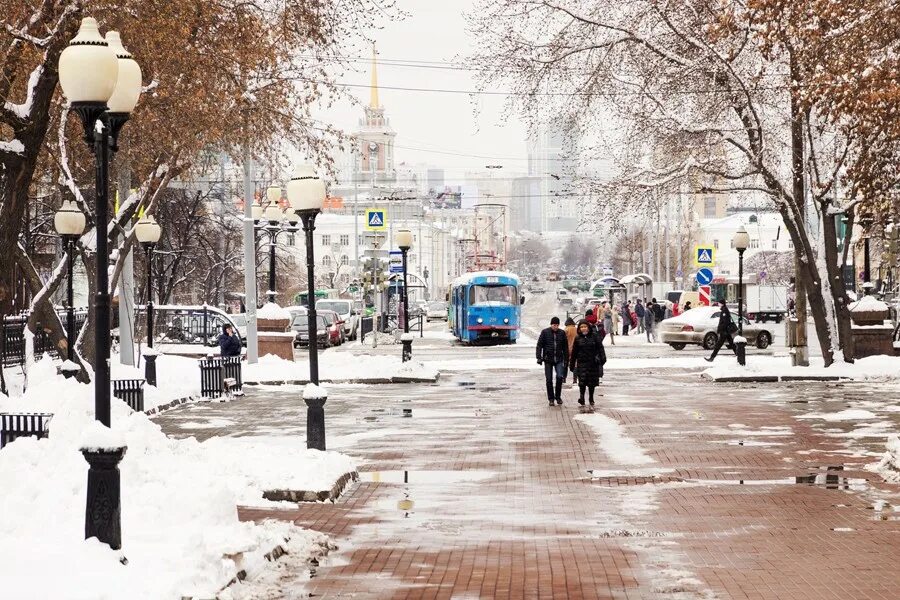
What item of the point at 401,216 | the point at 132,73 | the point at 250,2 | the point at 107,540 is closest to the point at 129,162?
the point at 250,2

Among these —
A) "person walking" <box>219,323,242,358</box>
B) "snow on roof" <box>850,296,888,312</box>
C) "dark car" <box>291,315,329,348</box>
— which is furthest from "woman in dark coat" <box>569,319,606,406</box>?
"dark car" <box>291,315,329,348</box>

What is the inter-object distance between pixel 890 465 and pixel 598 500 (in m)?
3.83

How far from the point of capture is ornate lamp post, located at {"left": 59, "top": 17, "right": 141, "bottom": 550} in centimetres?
943

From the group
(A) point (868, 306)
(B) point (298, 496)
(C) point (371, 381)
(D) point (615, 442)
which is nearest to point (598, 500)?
(B) point (298, 496)

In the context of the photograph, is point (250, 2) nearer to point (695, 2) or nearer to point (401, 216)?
point (695, 2)

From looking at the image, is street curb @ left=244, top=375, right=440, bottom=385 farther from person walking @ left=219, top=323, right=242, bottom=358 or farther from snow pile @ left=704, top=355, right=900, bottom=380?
snow pile @ left=704, top=355, right=900, bottom=380

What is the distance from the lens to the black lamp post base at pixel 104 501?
9422 millimetres

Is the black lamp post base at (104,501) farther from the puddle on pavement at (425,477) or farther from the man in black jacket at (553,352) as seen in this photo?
the man in black jacket at (553,352)

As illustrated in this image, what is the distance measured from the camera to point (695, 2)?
105 ft

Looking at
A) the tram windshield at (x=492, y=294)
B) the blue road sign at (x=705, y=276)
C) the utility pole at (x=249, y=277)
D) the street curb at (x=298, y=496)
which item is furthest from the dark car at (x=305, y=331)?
the street curb at (x=298, y=496)

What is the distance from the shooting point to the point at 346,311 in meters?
70.1

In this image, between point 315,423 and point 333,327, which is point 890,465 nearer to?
point 315,423

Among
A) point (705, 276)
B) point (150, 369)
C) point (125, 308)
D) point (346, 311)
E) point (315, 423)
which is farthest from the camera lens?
point (346, 311)

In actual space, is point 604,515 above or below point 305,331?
below
